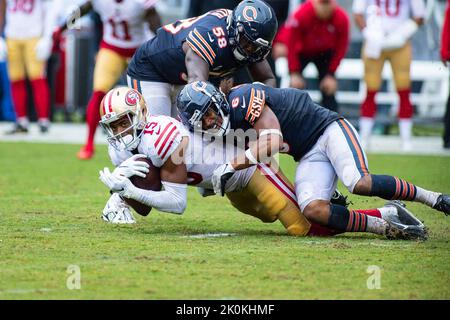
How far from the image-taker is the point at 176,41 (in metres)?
6.41

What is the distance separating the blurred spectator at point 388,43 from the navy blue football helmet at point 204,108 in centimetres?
514

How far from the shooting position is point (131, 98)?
5406 millimetres

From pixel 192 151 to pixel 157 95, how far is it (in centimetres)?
128

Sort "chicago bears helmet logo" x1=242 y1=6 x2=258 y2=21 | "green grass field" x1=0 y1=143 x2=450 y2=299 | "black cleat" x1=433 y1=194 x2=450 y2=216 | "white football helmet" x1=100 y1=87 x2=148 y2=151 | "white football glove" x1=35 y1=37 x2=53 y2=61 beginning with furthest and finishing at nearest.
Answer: "white football glove" x1=35 y1=37 x2=53 y2=61 → "chicago bears helmet logo" x1=242 y1=6 x2=258 y2=21 → "white football helmet" x1=100 y1=87 x2=148 y2=151 → "black cleat" x1=433 y1=194 x2=450 y2=216 → "green grass field" x1=0 y1=143 x2=450 y2=299

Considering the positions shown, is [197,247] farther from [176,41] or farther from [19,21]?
[19,21]

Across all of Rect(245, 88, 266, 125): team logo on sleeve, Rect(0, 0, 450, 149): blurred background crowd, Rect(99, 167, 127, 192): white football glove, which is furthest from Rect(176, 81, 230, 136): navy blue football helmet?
Rect(0, 0, 450, 149): blurred background crowd

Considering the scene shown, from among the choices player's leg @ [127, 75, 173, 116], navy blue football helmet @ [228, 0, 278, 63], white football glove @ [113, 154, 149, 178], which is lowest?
white football glove @ [113, 154, 149, 178]

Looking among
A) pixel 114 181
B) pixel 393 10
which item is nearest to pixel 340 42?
pixel 393 10

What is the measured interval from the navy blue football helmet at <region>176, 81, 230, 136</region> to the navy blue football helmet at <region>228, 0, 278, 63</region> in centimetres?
65

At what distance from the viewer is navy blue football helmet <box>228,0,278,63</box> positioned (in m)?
5.79

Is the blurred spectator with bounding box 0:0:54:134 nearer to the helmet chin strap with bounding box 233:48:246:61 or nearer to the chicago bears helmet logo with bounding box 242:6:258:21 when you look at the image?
the helmet chin strap with bounding box 233:48:246:61

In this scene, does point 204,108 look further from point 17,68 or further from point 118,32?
point 17,68
